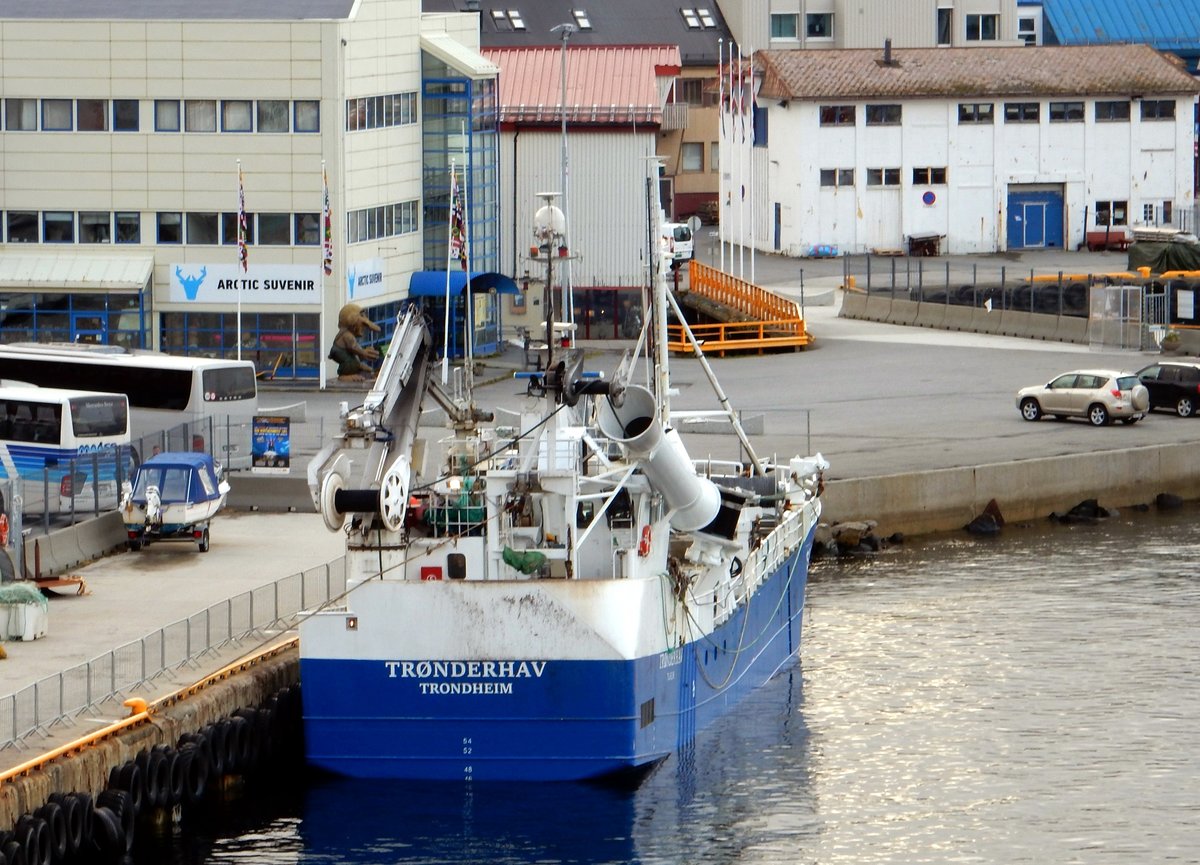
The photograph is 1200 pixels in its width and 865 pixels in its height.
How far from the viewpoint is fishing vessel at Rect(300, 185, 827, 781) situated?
114ft

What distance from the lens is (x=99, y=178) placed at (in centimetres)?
7475

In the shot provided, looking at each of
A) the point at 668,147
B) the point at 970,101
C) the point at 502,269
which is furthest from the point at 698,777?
the point at 668,147

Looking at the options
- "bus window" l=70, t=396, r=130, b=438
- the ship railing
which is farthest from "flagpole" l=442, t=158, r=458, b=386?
"bus window" l=70, t=396, r=130, b=438

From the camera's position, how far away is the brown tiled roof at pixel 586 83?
88.6 metres

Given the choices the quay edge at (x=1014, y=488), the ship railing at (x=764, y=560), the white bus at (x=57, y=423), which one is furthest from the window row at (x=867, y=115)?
the ship railing at (x=764, y=560)

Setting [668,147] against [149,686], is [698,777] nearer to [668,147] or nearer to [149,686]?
[149,686]

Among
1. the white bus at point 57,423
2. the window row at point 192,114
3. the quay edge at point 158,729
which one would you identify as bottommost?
the quay edge at point 158,729

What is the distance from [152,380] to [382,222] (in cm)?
1664

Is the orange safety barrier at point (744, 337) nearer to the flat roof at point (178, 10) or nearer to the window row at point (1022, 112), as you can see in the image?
the flat roof at point (178, 10)

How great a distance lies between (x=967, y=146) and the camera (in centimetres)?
10512

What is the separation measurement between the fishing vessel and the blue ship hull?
0.03 meters

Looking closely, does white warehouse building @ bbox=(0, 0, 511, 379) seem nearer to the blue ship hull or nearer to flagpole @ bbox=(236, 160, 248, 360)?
flagpole @ bbox=(236, 160, 248, 360)

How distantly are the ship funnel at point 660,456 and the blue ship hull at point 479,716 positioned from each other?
107 inches

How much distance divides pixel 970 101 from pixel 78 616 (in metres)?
69.7
